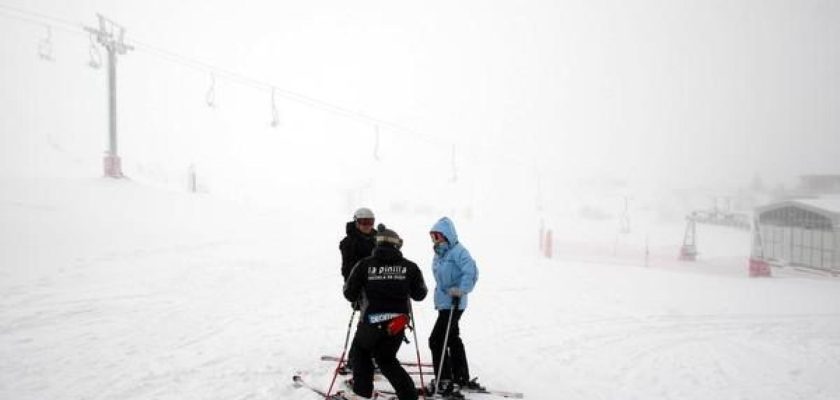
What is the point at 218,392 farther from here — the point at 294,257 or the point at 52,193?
the point at 52,193

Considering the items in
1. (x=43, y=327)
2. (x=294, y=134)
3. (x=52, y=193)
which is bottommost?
(x=43, y=327)

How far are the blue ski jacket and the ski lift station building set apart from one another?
28865 mm

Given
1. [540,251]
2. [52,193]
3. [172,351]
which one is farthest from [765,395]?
[52,193]

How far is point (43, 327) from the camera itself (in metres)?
7.86

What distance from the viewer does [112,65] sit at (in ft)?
75.0

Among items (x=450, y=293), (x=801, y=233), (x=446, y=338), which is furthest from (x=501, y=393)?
(x=801, y=233)

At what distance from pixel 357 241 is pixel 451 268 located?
1328mm

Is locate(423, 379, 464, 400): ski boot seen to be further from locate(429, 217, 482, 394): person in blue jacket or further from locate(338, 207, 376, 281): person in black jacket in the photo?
locate(338, 207, 376, 281): person in black jacket

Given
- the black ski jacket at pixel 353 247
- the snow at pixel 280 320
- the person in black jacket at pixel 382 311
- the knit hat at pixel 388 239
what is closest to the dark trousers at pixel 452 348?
the snow at pixel 280 320

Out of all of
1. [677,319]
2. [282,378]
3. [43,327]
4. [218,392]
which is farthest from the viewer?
[677,319]

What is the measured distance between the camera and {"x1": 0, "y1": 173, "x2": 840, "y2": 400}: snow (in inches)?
265

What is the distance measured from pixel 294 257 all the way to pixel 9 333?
404 inches

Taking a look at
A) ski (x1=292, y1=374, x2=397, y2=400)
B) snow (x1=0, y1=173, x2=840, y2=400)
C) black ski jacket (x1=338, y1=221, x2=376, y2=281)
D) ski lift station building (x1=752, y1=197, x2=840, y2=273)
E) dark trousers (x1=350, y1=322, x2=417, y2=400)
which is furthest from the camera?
ski lift station building (x1=752, y1=197, x2=840, y2=273)

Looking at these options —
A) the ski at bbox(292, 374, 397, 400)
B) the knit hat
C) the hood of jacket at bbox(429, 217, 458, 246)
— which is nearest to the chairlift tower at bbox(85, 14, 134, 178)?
the ski at bbox(292, 374, 397, 400)
